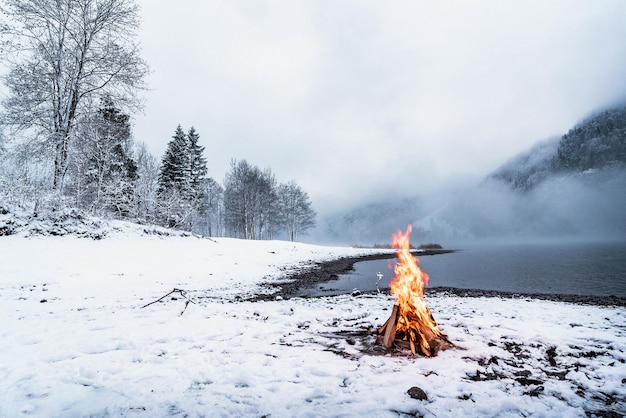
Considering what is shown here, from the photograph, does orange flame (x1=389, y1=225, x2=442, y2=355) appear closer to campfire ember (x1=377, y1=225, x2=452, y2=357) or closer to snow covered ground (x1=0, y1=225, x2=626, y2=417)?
campfire ember (x1=377, y1=225, x2=452, y2=357)

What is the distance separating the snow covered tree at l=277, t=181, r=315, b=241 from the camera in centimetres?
5481

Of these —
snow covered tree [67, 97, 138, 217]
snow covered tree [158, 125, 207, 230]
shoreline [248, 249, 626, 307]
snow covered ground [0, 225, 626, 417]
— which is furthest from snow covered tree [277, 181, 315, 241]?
snow covered ground [0, 225, 626, 417]

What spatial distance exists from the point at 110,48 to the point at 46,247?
11357 mm

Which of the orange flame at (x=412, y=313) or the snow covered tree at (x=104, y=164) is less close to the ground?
the snow covered tree at (x=104, y=164)

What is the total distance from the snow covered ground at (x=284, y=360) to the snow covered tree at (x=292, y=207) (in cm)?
4519

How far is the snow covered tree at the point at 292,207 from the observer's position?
54812 mm

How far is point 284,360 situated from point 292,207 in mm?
50581

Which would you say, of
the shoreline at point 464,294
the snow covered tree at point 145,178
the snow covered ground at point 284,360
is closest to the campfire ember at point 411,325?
the snow covered ground at point 284,360

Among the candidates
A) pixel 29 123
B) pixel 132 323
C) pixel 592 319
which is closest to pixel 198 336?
pixel 132 323

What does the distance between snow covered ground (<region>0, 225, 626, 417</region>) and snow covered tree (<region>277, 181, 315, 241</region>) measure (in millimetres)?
45186

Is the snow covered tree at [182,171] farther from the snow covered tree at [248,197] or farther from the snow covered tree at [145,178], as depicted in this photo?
the snow covered tree at [248,197]

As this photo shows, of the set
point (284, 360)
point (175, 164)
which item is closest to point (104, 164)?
point (175, 164)

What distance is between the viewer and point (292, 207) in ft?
181

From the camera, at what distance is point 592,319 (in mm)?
7262
